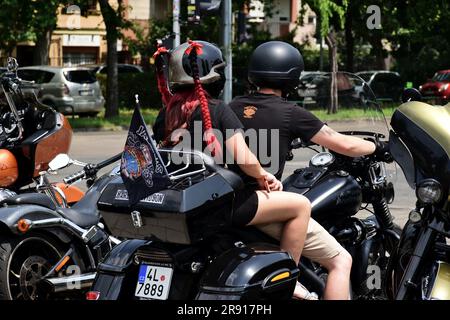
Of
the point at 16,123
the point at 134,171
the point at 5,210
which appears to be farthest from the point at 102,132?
the point at 134,171

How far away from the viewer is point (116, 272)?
13.2 feet

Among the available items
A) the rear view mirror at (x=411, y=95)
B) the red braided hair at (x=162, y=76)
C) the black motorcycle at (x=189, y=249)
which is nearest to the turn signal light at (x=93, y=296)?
the black motorcycle at (x=189, y=249)

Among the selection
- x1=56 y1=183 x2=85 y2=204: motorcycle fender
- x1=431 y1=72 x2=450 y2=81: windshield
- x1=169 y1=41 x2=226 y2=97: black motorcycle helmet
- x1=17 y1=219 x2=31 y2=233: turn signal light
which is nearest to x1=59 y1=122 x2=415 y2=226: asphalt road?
x1=169 y1=41 x2=226 y2=97: black motorcycle helmet

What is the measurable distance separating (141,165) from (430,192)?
1.17 m

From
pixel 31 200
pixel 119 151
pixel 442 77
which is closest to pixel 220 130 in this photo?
pixel 31 200

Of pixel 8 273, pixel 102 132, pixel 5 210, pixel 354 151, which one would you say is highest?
pixel 354 151

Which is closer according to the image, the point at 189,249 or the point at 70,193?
the point at 189,249

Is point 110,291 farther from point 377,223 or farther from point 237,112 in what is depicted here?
point 377,223

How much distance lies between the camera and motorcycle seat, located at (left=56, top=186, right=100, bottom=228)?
5402 millimetres

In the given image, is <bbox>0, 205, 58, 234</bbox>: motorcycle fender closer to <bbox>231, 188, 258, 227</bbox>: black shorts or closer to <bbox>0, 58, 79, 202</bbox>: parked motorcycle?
<bbox>0, 58, 79, 202</bbox>: parked motorcycle

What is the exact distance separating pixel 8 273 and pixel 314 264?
5.66 feet

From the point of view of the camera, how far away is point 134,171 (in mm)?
3742

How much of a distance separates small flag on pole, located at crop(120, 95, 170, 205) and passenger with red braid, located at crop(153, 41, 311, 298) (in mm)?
328

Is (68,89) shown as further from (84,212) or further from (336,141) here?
(336,141)
